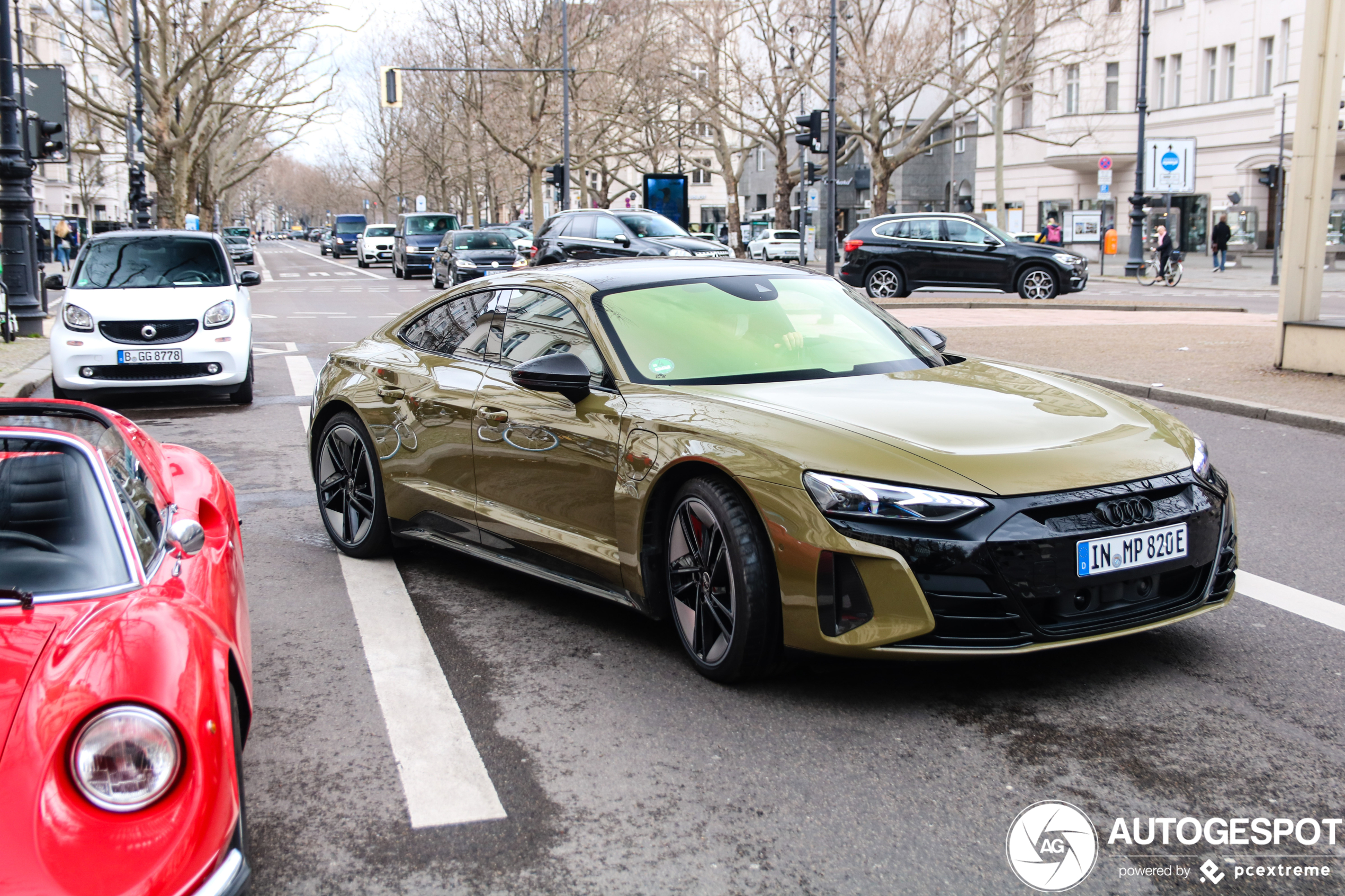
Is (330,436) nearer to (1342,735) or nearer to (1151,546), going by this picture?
(1151,546)

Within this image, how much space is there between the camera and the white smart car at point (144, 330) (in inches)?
469

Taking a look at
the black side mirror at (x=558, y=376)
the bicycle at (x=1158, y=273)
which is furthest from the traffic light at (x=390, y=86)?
the black side mirror at (x=558, y=376)

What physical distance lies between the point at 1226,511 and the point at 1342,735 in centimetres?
86

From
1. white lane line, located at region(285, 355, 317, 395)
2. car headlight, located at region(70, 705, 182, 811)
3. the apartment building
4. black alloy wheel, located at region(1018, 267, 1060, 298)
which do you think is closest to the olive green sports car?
car headlight, located at region(70, 705, 182, 811)

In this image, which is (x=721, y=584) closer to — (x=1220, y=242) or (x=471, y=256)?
(x=471, y=256)

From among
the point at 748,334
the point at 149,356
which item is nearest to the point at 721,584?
the point at 748,334

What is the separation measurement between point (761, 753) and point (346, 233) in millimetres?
79501

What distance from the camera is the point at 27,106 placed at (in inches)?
722

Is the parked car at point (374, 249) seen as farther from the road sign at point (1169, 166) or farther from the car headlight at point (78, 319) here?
the car headlight at point (78, 319)

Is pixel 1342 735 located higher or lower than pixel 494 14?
lower

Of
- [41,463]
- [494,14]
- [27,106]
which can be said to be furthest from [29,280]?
[494,14]

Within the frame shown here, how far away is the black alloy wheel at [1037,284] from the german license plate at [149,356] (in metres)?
17.2

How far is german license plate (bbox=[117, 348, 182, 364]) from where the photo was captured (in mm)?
11922

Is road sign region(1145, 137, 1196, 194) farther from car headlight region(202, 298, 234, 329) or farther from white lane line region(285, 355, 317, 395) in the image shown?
car headlight region(202, 298, 234, 329)
